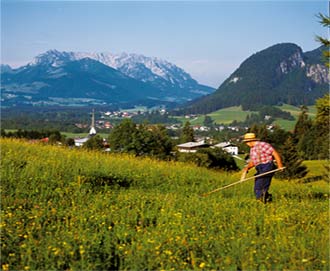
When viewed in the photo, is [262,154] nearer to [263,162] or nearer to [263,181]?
[263,162]

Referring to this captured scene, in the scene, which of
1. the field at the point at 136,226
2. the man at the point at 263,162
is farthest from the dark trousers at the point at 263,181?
the field at the point at 136,226

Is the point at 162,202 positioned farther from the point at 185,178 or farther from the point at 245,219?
the point at 185,178

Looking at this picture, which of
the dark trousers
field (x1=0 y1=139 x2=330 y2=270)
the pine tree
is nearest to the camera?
field (x1=0 y1=139 x2=330 y2=270)

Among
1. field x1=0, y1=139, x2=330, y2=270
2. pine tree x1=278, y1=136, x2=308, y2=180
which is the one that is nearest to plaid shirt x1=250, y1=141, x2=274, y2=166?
field x1=0, y1=139, x2=330, y2=270

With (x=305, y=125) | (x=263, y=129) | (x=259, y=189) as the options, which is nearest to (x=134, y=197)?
(x=259, y=189)

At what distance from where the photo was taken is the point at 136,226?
770 centimetres

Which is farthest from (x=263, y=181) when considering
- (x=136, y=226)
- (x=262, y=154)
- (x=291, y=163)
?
(x=291, y=163)

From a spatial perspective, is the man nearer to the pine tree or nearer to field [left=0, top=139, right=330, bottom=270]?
field [left=0, top=139, right=330, bottom=270]

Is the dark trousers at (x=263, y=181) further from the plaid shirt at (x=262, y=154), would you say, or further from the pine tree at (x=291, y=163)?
the pine tree at (x=291, y=163)

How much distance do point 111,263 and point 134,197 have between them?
3.80 m

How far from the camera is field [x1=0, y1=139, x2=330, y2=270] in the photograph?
6.03 meters

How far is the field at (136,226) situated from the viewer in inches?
237

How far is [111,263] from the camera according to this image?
20.0 feet

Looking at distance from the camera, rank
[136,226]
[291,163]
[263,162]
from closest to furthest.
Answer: [136,226] → [263,162] → [291,163]
